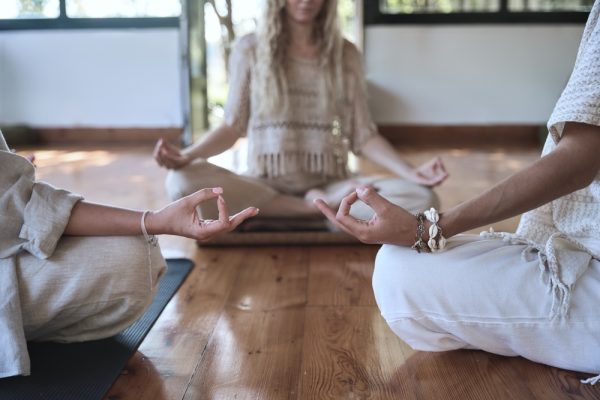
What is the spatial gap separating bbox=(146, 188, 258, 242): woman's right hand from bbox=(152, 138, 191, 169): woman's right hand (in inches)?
29.0

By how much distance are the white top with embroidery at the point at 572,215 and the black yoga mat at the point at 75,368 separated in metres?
0.74

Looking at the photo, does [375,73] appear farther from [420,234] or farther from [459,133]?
[420,234]

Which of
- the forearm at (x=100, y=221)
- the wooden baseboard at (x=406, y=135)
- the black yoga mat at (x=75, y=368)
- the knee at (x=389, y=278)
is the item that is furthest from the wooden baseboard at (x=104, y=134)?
the knee at (x=389, y=278)

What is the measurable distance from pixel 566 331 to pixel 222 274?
3.01 feet

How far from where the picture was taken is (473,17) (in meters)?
4.86

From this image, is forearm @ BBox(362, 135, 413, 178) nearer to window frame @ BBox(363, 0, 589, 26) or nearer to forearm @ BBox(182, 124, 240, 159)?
forearm @ BBox(182, 124, 240, 159)

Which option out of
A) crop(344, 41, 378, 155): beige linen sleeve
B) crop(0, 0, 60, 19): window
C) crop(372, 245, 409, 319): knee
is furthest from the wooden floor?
crop(0, 0, 60, 19): window

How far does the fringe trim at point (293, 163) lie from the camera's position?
202 centimetres

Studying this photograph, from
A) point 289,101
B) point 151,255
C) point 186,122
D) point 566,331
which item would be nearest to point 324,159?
point 289,101

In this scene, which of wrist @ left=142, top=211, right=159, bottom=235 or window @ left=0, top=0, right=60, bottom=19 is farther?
window @ left=0, top=0, right=60, bottom=19

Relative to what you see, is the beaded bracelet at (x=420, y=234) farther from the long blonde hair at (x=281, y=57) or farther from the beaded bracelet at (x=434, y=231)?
the long blonde hair at (x=281, y=57)

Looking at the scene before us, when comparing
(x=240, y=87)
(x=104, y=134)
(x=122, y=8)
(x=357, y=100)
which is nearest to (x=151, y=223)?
(x=240, y=87)

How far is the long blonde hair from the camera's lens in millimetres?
1972

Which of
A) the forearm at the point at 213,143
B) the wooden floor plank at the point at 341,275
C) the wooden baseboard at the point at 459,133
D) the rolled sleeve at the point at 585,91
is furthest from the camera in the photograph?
the wooden baseboard at the point at 459,133
